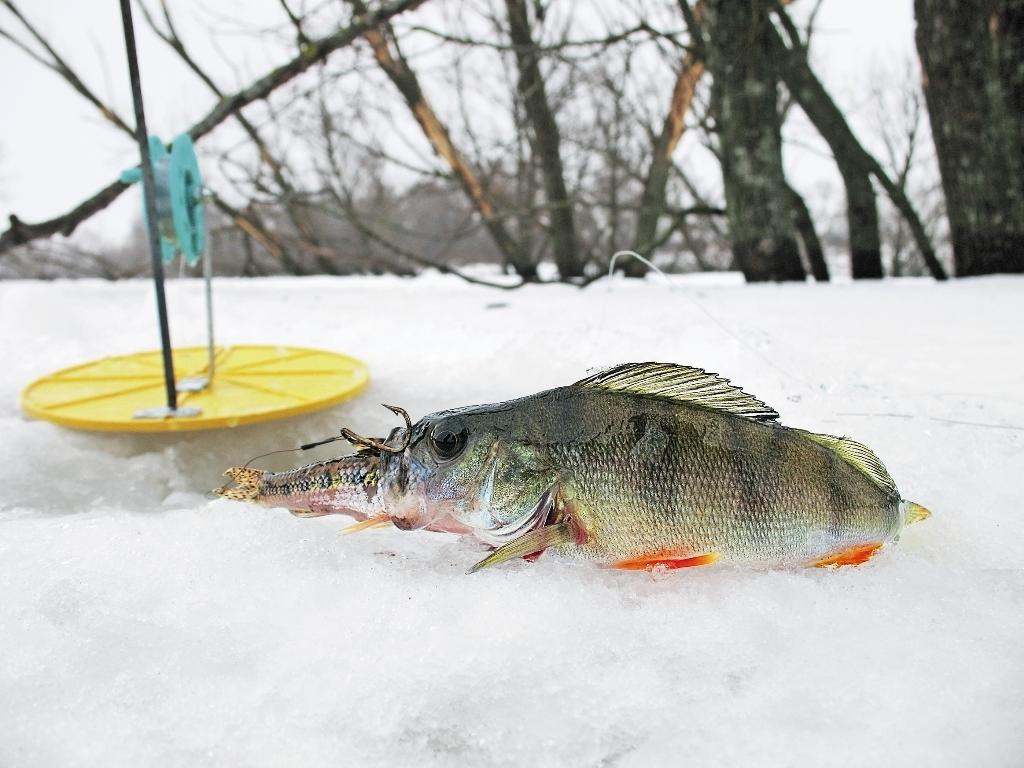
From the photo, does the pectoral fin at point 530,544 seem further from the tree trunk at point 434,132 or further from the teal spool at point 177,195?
the tree trunk at point 434,132

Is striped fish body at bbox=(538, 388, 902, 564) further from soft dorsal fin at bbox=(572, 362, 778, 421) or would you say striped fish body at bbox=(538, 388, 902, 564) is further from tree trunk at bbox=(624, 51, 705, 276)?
tree trunk at bbox=(624, 51, 705, 276)

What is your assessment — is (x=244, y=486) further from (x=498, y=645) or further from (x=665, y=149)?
(x=665, y=149)

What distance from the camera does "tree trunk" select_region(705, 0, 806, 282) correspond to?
15.0ft

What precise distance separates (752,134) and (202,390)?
365 centimetres

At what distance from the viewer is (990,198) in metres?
4.00

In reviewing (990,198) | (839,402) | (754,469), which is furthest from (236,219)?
(754,469)

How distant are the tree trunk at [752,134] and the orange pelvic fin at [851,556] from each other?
3.97m

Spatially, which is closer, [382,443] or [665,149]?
[382,443]

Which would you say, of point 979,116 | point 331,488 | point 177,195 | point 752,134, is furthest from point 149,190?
point 979,116

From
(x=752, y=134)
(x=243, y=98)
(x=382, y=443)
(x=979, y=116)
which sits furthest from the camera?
(x=243, y=98)

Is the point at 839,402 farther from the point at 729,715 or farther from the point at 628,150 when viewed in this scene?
the point at 628,150

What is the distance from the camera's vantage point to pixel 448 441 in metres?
1.01

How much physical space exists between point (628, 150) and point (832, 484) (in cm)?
997

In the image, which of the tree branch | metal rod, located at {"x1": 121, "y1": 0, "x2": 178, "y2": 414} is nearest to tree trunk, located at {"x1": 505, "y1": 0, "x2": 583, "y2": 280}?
the tree branch
